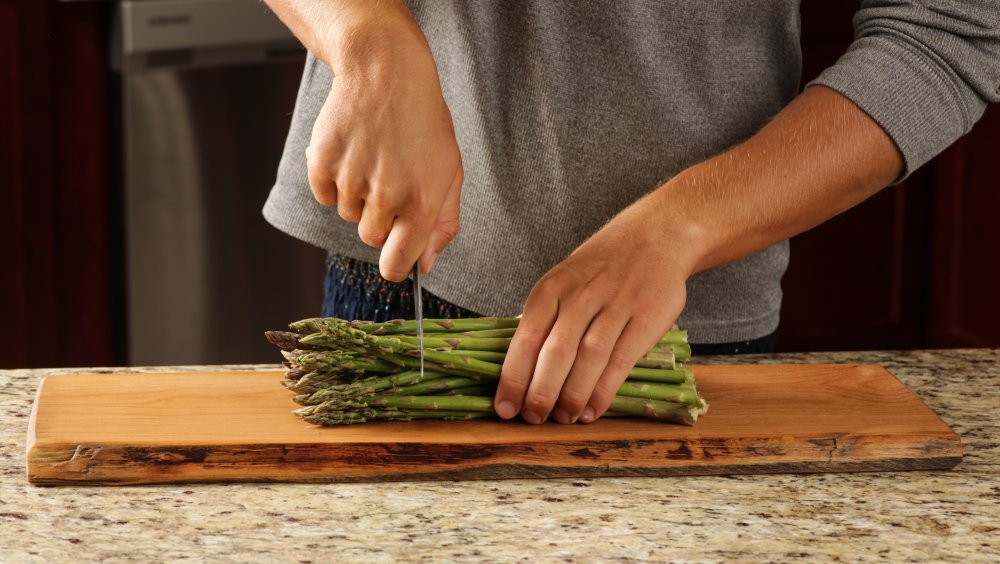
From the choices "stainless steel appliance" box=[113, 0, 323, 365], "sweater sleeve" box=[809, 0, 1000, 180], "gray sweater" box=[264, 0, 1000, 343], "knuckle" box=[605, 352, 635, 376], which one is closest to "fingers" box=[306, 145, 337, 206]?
"knuckle" box=[605, 352, 635, 376]

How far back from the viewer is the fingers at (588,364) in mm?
1199

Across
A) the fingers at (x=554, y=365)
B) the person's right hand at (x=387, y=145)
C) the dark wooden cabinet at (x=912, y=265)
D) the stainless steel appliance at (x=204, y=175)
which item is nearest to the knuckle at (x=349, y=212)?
the person's right hand at (x=387, y=145)

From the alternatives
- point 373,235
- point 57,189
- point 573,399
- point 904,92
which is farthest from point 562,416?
point 57,189

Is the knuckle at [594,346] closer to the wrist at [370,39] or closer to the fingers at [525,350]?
the fingers at [525,350]

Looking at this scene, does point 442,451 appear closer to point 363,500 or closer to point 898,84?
point 363,500

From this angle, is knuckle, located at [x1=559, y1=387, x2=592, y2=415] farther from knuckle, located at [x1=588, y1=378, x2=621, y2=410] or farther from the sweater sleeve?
the sweater sleeve

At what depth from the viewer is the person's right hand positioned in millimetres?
1110

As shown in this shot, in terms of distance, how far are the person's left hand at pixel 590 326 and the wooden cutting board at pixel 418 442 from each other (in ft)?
0.10

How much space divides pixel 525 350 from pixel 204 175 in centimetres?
184

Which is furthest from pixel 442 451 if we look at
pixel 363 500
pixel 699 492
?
pixel 699 492

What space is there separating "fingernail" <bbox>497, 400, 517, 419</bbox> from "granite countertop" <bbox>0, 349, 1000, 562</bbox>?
117 millimetres

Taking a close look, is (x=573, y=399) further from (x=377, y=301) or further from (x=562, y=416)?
(x=377, y=301)

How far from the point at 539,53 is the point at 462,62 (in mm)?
107

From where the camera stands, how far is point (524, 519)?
1.01m
